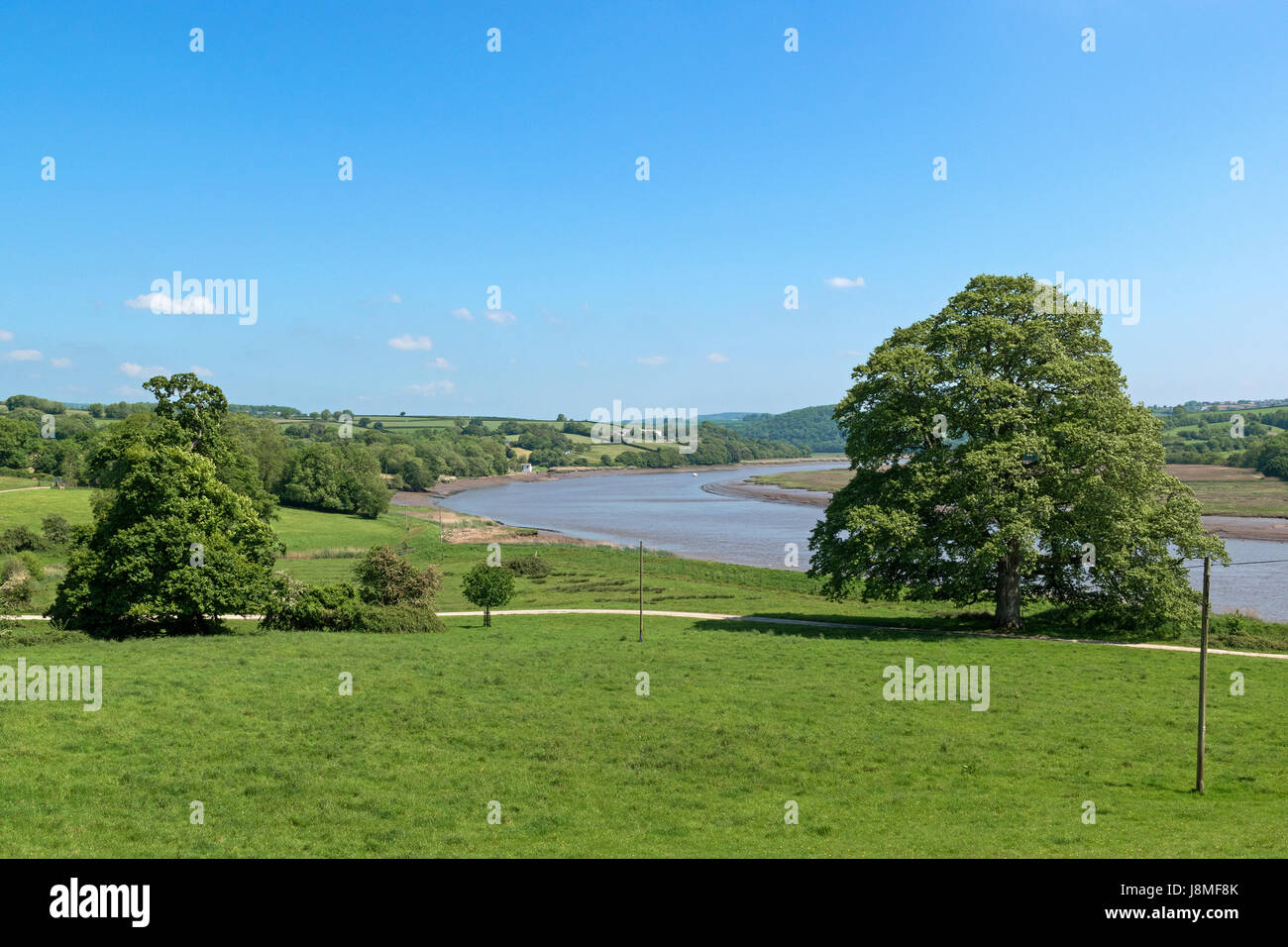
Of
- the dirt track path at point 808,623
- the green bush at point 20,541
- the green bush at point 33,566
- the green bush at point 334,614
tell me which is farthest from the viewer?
the green bush at point 20,541

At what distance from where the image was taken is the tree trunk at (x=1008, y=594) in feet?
126

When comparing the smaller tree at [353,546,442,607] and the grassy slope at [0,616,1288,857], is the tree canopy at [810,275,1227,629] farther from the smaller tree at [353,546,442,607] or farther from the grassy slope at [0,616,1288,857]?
the smaller tree at [353,546,442,607]

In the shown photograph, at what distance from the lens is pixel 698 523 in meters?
112

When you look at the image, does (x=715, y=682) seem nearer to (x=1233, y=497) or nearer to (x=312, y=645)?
(x=312, y=645)

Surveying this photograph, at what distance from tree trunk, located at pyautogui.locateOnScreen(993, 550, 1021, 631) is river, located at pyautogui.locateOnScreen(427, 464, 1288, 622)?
63.6ft

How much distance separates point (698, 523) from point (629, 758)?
9150 centimetres

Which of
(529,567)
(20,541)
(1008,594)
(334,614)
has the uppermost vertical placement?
(1008,594)

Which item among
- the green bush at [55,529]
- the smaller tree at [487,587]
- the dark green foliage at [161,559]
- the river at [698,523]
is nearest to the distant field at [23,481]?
the green bush at [55,529]

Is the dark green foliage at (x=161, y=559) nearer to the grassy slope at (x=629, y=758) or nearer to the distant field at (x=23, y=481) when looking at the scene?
the grassy slope at (x=629, y=758)

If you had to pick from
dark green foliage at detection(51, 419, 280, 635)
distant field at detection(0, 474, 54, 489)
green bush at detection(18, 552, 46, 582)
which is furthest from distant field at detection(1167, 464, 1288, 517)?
Answer: distant field at detection(0, 474, 54, 489)

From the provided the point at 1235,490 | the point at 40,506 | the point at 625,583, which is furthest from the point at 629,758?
the point at 1235,490

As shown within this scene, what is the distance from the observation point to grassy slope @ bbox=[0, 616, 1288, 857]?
604 inches

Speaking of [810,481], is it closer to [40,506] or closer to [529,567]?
[529,567]

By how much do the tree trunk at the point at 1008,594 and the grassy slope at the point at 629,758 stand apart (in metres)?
5.42
